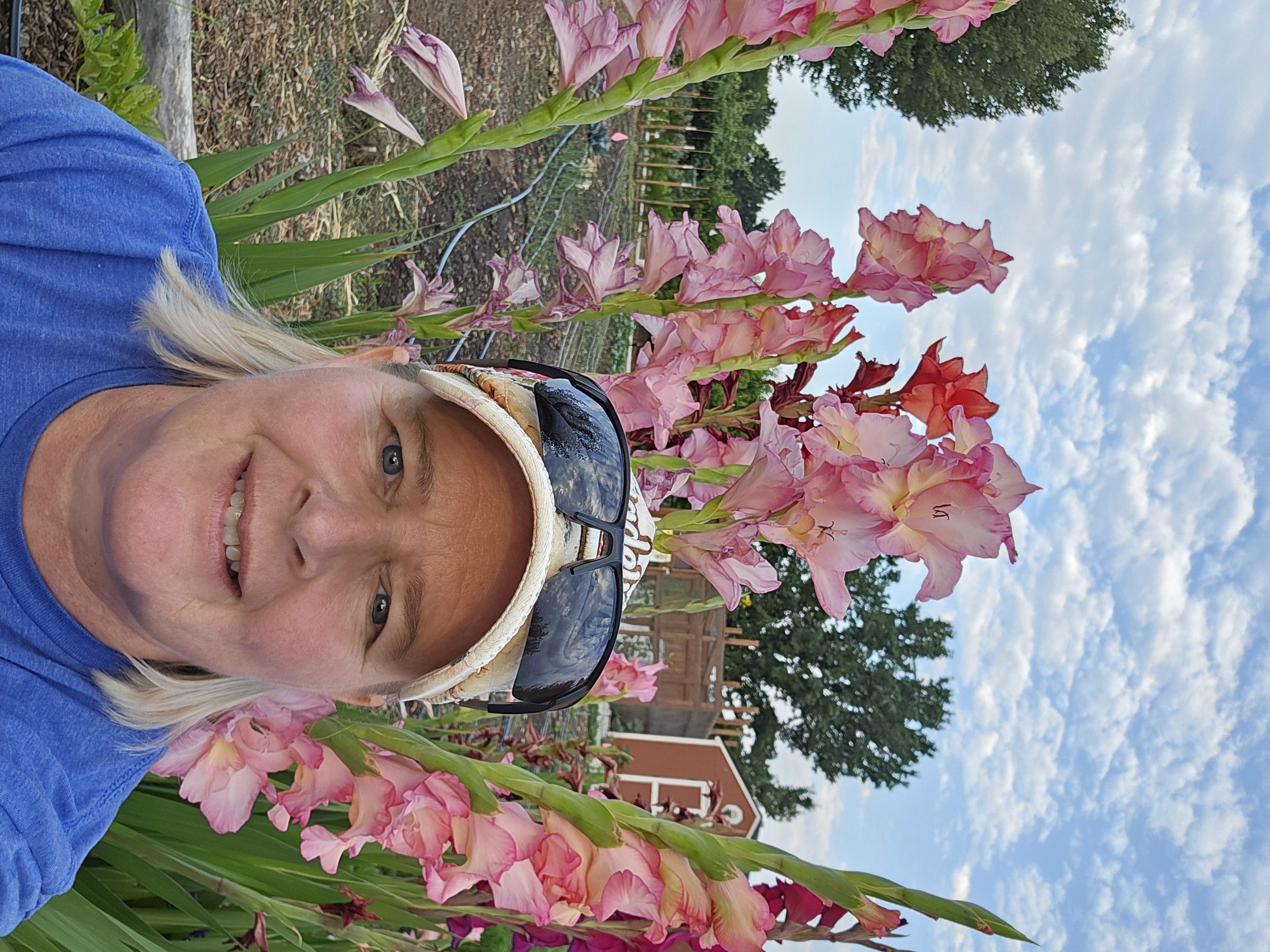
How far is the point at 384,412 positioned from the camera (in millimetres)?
1463

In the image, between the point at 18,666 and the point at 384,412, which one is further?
the point at 18,666

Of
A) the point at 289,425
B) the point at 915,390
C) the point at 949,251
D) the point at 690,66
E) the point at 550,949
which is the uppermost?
the point at 690,66

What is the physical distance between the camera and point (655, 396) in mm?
1562

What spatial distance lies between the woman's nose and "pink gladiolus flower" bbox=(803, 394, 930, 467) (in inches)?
26.6

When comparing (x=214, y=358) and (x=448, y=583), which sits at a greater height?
(x=214, y=358)

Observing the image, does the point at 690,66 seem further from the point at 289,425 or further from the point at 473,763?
the point at 473,763

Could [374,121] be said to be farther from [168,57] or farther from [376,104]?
[376,104]

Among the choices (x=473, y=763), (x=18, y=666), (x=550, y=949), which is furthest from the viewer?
(x=550, y=949)

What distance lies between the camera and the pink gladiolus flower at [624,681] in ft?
8.50

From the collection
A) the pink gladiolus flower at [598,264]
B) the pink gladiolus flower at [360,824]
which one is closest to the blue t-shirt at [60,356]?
the pink gladiolus flower at [360,824]

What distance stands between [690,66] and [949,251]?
0.53 m

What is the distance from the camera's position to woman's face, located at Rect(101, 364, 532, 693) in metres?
1.32

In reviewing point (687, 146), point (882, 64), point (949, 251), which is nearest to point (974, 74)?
point (882, 64)

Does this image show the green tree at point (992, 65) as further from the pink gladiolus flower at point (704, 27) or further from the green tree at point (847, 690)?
the pink gladiolus flower at point (704, 27)
